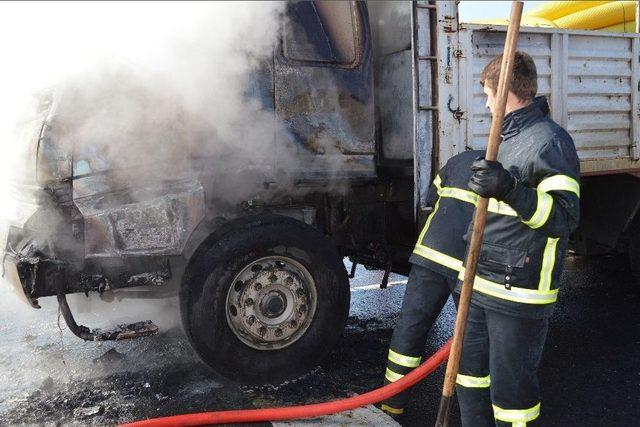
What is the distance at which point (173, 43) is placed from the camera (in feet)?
11.0

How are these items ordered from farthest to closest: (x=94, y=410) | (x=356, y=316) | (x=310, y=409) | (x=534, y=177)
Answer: (x=356, y=316) < (x=94, y=410) < (x=310, y=409) < (x=534, y=177)

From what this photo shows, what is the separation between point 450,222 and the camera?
3.04m

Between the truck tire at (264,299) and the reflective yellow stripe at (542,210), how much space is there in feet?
5.40

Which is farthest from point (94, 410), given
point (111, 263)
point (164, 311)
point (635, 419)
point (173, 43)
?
point (635, 419)

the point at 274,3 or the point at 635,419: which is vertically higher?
the point at 274,3

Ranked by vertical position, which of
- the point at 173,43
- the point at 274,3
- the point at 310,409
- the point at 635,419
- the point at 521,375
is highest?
the point at 274,3

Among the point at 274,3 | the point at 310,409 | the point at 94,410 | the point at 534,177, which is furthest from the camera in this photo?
the point at 274,3

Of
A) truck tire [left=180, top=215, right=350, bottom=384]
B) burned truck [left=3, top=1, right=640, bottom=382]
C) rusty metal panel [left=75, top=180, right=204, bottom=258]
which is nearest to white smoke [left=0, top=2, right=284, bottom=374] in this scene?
burned truck [left=3, top=1, right=640, bottom=382]

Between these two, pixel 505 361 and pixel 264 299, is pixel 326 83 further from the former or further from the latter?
pixel 505 361

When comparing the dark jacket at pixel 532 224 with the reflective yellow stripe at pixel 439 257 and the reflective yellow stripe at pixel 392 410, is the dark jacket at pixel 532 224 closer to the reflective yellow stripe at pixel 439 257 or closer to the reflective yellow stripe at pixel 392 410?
the reflective yellow stripe at pixel 439 257

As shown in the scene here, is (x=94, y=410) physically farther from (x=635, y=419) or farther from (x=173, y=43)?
(x=635, y=419)

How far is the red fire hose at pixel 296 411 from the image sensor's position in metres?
2.83

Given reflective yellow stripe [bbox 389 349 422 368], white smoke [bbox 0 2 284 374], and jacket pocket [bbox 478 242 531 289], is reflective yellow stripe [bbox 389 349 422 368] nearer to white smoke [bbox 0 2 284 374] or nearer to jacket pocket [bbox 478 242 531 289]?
jacket pocket [bbox 478 242 531 289]

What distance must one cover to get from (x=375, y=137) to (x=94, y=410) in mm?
2489
